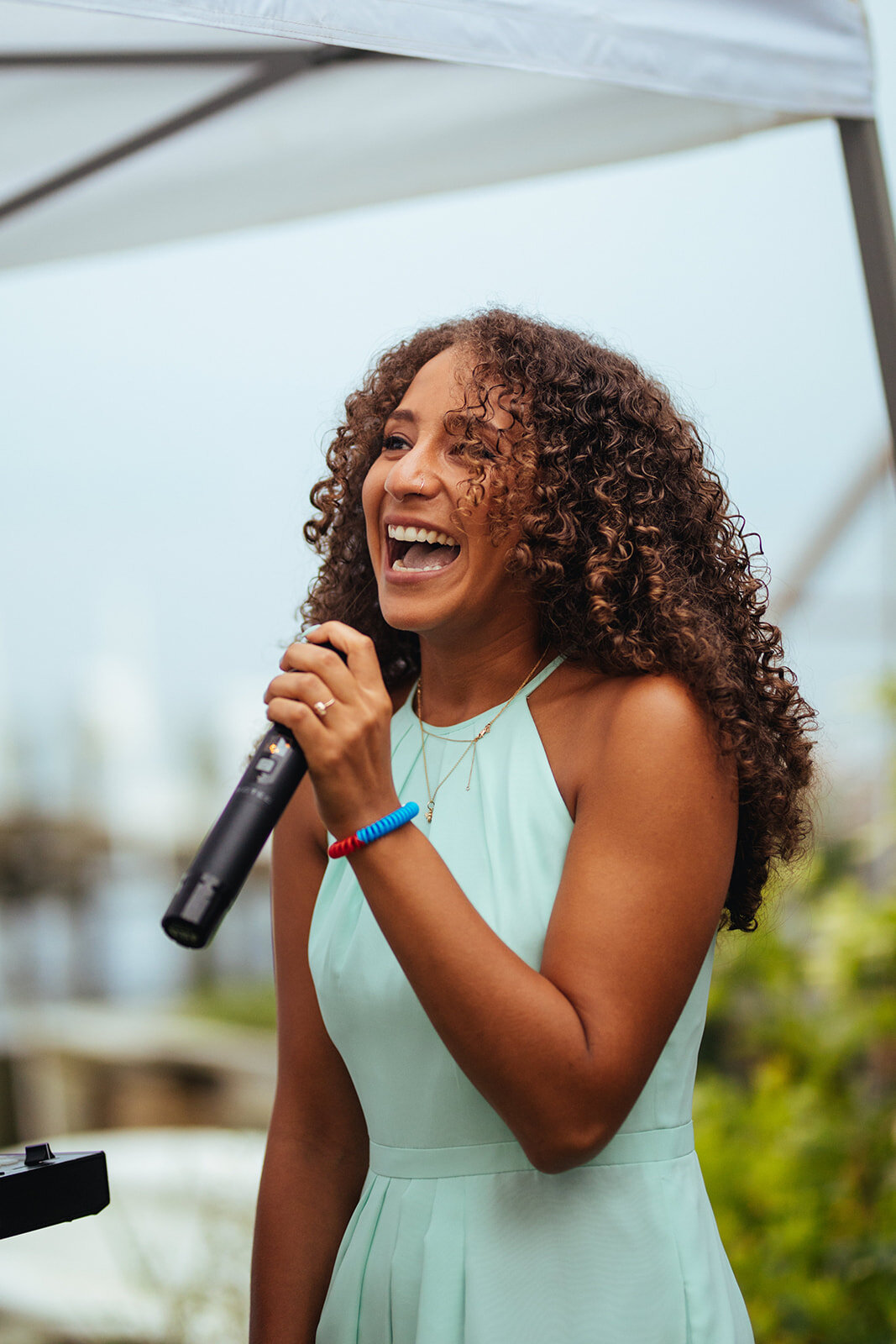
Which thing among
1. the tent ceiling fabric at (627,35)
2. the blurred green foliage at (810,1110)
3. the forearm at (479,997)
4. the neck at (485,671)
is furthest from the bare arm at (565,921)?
the blurred green foliage at (810,1110)

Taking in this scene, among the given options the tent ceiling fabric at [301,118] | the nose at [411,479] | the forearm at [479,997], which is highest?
the tent ceiling fabric at [301,118]

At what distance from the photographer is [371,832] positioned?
42.6 inches

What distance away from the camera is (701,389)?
172cm

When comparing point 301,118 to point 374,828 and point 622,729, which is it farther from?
point 374,828

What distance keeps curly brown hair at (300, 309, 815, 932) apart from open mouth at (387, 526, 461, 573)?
6cm

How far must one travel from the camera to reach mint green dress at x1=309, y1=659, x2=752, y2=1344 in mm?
1244

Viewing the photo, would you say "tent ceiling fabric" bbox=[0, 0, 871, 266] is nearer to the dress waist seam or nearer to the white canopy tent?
the white canopy tent

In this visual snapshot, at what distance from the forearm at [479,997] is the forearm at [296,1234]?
1.77ft

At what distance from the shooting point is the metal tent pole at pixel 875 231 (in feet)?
5.32

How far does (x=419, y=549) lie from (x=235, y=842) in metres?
0.53

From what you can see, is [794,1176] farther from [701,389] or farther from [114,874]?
[114,874]

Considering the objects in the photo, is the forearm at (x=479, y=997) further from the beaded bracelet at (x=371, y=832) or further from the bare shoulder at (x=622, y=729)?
the bare shoulder at (x=622, y=729)

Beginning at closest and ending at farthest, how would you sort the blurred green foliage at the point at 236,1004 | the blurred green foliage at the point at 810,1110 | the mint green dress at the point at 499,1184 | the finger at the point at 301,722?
the finger at the point at 301,722
the mint green dress at the point at 499,1184
the blurred green foliage at the point at 810,1110
the blurred green foliage at the point at 236,1004

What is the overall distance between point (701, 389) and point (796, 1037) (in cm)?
279
